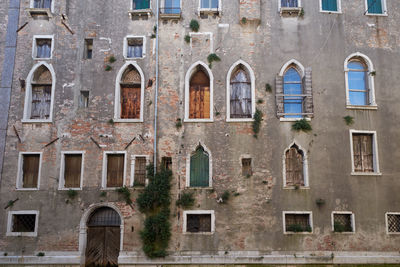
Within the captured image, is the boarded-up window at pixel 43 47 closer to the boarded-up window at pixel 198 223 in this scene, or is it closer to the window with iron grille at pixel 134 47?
the window with iron grille at pixel 134 47

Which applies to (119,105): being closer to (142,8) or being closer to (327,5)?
(142,8)

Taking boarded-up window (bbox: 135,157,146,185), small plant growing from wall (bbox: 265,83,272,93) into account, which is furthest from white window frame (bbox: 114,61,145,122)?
small plant growing from wall (bbox: 265,83,272,93)

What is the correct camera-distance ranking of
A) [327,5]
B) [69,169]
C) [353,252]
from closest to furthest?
[353,252] < [69,169] < [327,5]

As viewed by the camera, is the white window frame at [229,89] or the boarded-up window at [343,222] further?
the white window frame at [229,89]

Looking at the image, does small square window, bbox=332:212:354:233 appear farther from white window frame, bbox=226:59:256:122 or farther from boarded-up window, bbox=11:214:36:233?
boarded-up window, bbox=11:214:36:233

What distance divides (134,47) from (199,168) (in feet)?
21.5

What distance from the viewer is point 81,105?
55.2 feet

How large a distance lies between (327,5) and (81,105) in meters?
12.6

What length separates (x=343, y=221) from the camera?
15570 millimetres

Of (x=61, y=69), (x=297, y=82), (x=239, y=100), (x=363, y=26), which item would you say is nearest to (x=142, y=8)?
(x=61, y=69)

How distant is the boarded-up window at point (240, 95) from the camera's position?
16656 mm

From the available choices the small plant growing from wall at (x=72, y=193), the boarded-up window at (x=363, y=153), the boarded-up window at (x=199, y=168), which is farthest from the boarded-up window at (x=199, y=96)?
the boarded-up window at (x=363, y=153)

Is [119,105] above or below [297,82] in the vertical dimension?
below

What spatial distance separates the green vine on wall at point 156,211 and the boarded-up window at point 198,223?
87 centimetres
